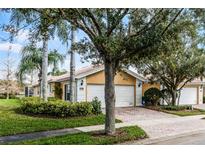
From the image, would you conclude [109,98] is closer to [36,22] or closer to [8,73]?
[36,22]

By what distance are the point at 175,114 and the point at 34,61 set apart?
14.9 meters

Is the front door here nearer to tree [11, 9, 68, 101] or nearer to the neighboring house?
the neighboring house

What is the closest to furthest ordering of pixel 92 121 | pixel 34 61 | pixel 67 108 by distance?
pixel 92 121 → pixel 67 108 → pixel 34 61

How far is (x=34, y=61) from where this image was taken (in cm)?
3016

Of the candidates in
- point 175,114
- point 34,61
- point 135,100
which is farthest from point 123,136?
point 34,61

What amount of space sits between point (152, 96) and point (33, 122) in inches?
479

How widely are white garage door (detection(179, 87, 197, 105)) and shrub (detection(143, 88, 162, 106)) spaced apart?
500 centimetres

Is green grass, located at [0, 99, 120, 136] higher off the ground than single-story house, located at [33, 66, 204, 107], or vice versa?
single-story house, located at [33, 66, 204, 107]

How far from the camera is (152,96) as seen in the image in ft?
81.4

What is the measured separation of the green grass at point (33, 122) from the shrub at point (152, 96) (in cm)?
840

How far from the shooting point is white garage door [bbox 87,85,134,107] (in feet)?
76.7

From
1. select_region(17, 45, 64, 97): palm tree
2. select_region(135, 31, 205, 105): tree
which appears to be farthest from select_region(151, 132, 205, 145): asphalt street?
select_region(17, 45, 64, 97): palm tree

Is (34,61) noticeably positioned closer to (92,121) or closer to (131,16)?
(92,121)
